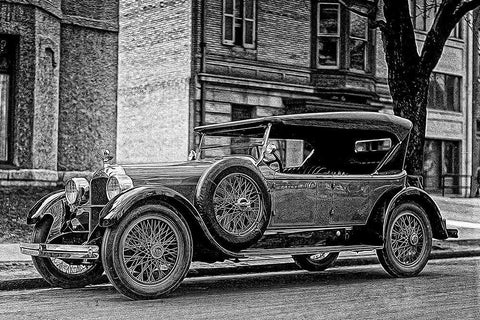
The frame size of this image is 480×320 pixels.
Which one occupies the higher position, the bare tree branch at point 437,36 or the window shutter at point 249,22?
the window shutter at point 249,22

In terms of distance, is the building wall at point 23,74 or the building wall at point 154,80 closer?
the building wall at point 23,74

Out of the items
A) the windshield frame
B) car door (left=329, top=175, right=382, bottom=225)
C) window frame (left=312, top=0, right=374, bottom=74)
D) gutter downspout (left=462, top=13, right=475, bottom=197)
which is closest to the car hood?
the windshield frame

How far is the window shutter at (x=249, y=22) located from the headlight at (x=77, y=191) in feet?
52.6

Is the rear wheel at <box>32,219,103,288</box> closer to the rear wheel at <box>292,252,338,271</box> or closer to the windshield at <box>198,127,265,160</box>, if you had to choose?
the windshield at <box>198,127,265,160</box>

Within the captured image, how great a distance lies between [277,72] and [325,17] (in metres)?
2.87

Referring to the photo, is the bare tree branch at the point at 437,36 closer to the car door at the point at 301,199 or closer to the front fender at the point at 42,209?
the car door at the point at 301,199

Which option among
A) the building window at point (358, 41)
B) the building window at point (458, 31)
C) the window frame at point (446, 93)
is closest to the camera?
the building window at point (358, 41)

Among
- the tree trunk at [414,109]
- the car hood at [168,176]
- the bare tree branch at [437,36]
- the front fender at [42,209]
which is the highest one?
the bare tree branch at [437,36]

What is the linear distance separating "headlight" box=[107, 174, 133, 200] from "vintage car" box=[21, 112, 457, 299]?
0.03ft

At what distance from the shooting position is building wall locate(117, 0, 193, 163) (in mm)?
23000

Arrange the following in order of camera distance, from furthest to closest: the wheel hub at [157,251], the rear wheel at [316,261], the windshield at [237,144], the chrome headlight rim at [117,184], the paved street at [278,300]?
1. the rear wheel at [316,261]
2. the windshield at [237,144]
3. the chrome headlight rim at [117,184]
4. the wheel hub at [157,251]
5. the paved street at [278,300]

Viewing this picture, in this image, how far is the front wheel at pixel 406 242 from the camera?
32.0ft

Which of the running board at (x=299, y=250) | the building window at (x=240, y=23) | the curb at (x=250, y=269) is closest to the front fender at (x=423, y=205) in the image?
the running board at (x=299, y=250)

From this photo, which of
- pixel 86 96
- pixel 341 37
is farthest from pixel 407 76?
pixel 341 37
